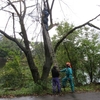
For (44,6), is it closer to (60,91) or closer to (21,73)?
(60,91)

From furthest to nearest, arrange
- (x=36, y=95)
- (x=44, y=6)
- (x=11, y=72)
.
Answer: (x=11, y=72) < (x=44, y=6) < (x=36, y=95)

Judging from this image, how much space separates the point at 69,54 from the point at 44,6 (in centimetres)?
566

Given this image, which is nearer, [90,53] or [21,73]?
[90,53]

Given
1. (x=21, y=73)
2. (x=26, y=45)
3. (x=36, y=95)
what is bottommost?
(x=36, y=95)

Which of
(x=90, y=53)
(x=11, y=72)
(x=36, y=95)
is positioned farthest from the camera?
(x=11, y=72)

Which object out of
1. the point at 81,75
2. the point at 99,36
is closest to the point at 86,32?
the point at 99,36

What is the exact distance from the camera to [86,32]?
1838 cm

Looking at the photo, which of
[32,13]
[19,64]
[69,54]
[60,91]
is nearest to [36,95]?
[60,91]

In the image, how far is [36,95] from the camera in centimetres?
1230

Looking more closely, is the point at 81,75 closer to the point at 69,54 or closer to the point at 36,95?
the point at 69,54

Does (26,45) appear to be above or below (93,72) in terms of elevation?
above

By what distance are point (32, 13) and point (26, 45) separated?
2.51 metres

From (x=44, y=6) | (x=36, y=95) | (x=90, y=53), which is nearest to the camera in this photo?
(x=36, y=95)

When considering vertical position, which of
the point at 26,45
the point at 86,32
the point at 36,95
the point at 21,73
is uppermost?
the point at 86,32
